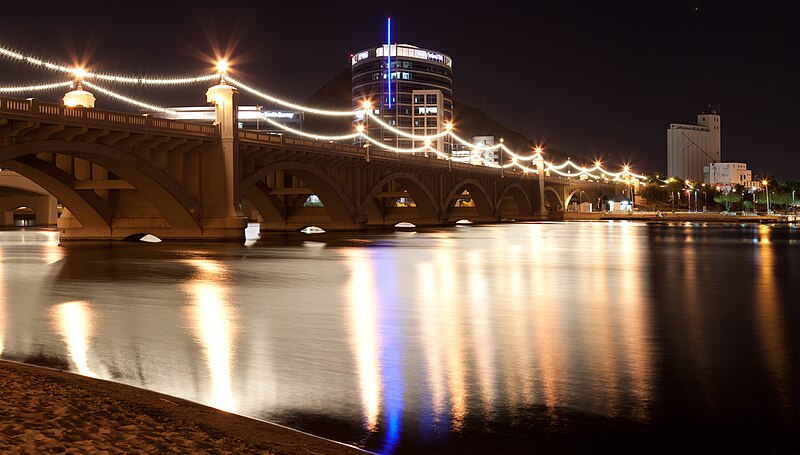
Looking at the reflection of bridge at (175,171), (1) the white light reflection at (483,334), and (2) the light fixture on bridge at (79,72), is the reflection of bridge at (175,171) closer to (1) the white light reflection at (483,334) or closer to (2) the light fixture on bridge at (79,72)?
(2) the light fixture on bridge at (79,72)

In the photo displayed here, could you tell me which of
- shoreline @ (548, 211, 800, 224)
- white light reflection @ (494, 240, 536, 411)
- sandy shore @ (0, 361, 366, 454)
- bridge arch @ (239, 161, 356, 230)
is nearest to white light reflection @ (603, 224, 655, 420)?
white light reflection @ (494, 240, 536, 411)

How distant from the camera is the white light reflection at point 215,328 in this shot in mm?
10289

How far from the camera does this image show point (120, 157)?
47.8 m

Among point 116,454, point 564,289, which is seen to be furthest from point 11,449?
point 564,289

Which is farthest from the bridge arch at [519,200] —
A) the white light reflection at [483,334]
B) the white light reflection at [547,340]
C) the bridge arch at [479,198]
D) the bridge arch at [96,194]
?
the white light reflection at [547,340]

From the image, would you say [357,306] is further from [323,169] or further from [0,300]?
[323,169]

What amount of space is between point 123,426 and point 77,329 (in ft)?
30.3

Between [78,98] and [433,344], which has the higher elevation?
[78,98]

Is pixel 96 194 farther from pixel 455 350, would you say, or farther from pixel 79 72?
pixel 455 350

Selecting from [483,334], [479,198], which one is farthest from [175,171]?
[479,198]

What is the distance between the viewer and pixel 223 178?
56.8 meters

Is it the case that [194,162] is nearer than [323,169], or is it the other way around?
[194,162]

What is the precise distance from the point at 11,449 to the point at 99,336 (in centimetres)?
882

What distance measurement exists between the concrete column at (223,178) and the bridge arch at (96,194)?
1.01 m
